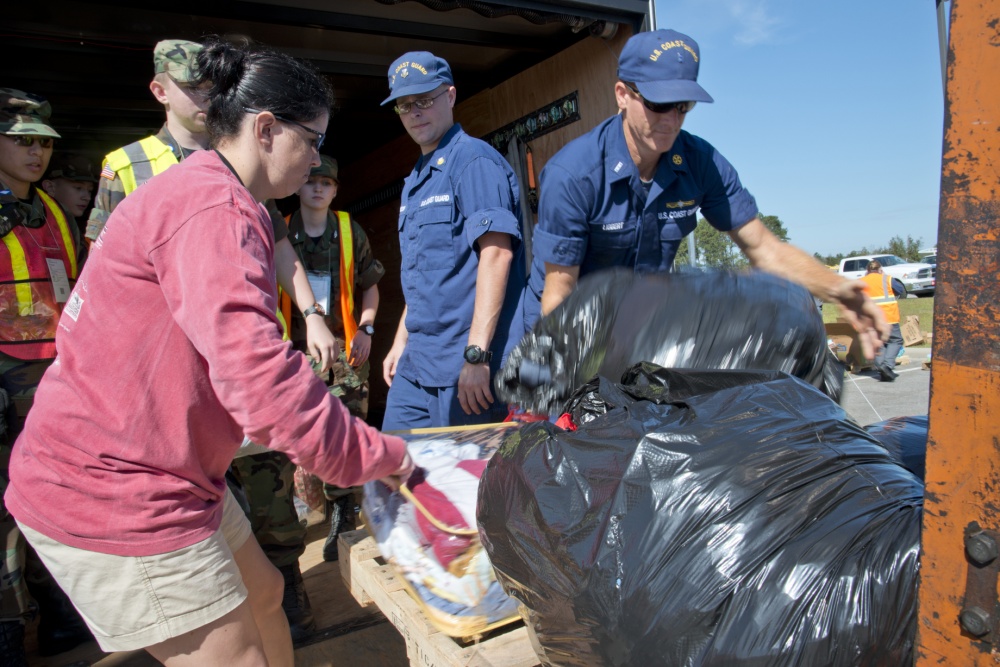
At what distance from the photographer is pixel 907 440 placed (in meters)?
1.68

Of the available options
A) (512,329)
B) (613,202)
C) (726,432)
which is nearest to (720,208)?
(613,202)

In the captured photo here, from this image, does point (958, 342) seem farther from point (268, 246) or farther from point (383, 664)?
point (383, 664)

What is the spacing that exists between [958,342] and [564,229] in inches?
59.9

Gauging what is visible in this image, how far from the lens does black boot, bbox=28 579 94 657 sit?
2.78 metres

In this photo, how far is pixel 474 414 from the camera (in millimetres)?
2697

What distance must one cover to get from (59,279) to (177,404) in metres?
1.88

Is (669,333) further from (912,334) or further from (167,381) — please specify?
(912,334)

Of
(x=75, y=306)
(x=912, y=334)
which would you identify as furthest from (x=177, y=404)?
(x=912, y=334)

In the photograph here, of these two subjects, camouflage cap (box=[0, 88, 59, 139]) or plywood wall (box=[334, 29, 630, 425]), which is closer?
camouflage cap (box=[0, 88, 59, 139])

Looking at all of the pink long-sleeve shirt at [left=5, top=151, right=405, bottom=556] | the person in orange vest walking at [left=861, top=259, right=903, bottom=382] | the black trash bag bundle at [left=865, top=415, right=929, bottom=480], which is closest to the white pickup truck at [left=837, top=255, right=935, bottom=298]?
the person in orange vest walking at [left=861, top=259, right=903, bottom=382]

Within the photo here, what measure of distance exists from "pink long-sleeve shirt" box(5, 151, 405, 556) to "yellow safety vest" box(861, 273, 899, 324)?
10.1m

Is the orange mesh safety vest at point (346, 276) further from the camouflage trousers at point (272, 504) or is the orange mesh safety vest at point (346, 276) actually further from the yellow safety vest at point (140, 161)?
the yellow safety vest at point (140, 161)

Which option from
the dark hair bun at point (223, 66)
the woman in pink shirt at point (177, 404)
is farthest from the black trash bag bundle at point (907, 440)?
the dark hair bun at point (223, 66)

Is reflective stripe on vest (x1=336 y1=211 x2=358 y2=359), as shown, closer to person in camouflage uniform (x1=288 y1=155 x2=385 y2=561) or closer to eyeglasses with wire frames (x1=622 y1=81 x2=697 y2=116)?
person in camouflage uniform (x1=288 y1=155 x2=385 y2=561)
